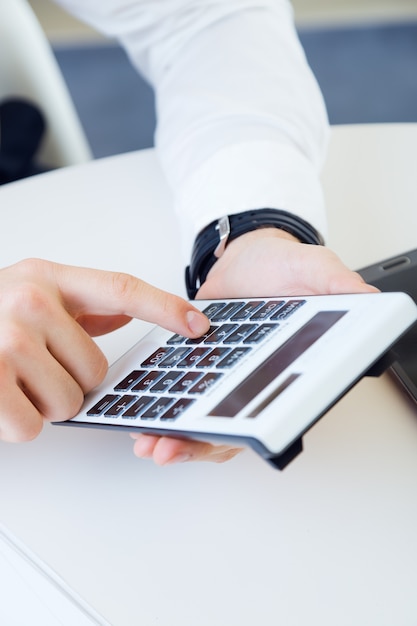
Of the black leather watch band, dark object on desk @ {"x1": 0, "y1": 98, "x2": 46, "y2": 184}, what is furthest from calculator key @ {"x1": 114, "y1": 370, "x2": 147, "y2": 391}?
dark object on desk @ {"x1": 0, "y1": 98, "x2": 46, "y2": 184}

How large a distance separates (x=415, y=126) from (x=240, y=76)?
16 cm

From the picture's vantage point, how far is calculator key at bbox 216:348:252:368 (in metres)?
0.29

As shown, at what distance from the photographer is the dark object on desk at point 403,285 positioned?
337mm

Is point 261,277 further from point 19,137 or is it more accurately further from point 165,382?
point 19,137

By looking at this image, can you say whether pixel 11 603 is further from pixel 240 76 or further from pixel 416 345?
pixel 240 76

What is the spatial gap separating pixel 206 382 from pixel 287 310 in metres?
0.05

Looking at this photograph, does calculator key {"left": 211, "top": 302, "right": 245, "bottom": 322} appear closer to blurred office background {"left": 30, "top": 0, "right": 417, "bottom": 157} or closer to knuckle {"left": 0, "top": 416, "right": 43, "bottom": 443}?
knuckle {"left": 0, "top": 416, "right": 43, "bottom": 443}

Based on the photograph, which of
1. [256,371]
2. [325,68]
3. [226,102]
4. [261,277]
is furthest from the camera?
[325,68]

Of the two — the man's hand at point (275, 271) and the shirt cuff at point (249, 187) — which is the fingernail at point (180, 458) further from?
the shirt cuff at point (249, 187)

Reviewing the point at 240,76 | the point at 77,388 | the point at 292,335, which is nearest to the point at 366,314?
the point at 292,335

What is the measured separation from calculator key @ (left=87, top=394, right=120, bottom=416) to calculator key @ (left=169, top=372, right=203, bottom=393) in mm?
36

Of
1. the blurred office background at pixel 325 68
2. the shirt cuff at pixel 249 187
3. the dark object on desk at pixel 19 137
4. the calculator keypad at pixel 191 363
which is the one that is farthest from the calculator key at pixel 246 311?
the blurred office background at pixel 325 68

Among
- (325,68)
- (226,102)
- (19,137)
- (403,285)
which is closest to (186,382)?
(403,285)

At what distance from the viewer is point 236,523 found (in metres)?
0.29
